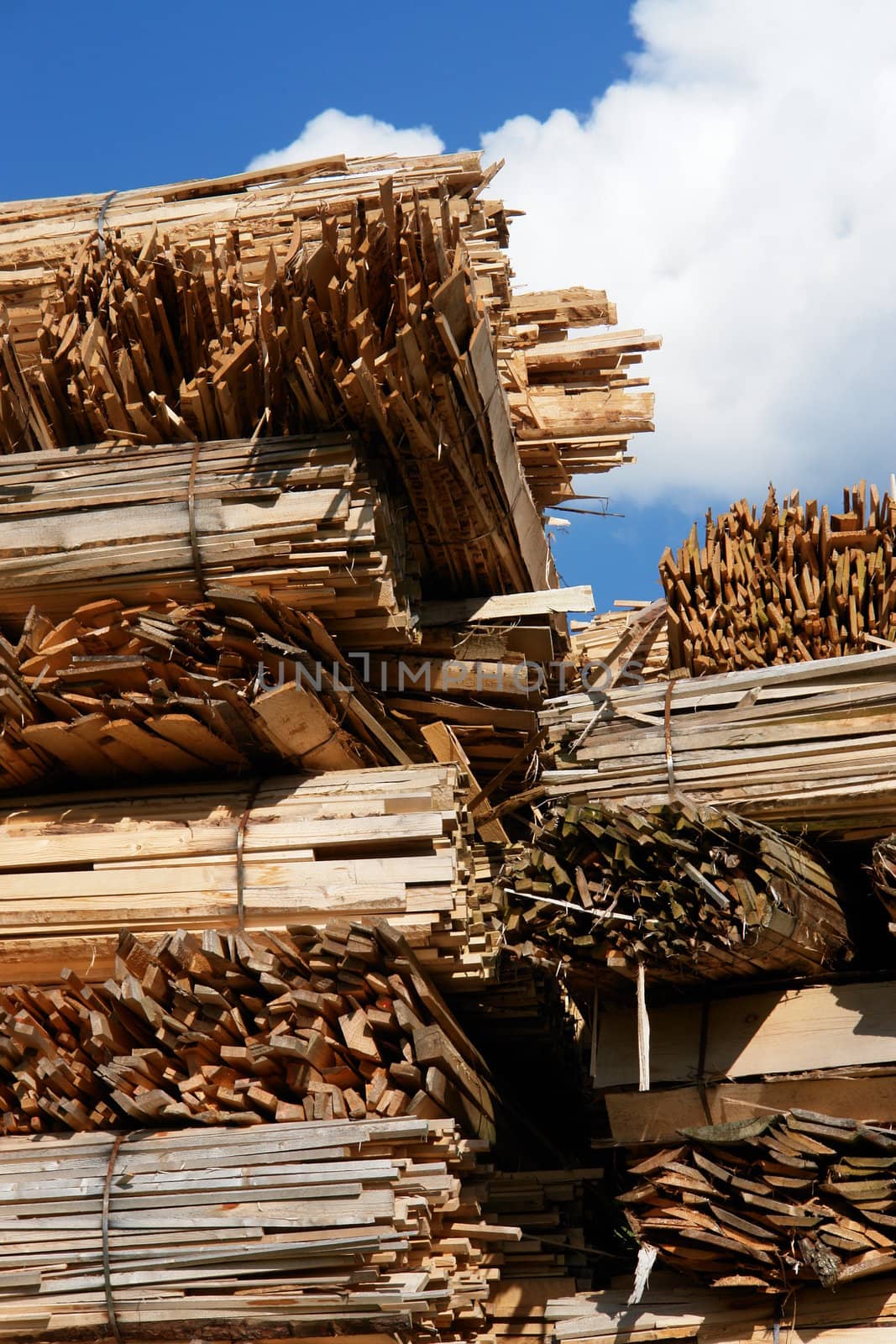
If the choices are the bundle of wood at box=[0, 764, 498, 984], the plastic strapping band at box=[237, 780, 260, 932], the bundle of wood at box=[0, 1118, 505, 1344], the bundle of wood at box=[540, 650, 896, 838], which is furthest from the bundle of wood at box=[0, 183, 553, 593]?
the bundle of wood at box=[0, 1118, 505, 1344]

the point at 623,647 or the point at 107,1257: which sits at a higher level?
the point at 623,647

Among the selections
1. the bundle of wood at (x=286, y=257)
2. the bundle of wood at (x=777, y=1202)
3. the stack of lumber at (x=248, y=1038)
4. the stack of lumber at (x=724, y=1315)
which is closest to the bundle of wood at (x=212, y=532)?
the bundle of wood at (x=286, y=257)

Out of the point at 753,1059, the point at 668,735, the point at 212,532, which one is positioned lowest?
the point at 753,1059

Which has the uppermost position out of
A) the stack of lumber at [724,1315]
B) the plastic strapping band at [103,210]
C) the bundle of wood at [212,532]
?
the plastic strapping band at [103,210]

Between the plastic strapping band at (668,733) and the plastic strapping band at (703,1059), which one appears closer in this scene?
the plastic strapping band at (703,1059)

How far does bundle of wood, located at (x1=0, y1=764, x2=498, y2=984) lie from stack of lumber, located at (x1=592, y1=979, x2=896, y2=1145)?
32.5 inches

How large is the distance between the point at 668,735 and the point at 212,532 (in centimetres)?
221

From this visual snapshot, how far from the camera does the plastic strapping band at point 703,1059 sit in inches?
223

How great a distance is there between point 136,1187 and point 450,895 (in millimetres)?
1618

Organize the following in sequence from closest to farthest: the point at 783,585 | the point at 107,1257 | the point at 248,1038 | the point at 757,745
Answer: the point at 107,1257 → the point at 248,1038 → the point at 757,745 → the point at 783,585

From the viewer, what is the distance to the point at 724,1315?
529 centimetres

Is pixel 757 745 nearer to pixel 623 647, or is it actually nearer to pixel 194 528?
pixel 623 647

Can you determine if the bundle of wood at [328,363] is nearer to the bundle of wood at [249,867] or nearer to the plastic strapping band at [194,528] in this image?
the plastic strapping band at [194,528]

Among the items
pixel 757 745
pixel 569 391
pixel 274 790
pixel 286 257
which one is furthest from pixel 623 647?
pixel 286 257
